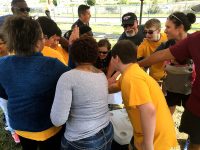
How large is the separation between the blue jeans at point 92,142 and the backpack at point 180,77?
1.32 meters

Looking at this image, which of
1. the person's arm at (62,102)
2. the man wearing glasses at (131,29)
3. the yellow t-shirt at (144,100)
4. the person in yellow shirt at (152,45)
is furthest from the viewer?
the man wearing glasses at (131,29)

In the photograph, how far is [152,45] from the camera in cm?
369

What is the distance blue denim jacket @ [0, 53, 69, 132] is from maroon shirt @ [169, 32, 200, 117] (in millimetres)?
1113

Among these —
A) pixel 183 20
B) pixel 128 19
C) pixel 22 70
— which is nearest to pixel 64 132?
pixel 22 70

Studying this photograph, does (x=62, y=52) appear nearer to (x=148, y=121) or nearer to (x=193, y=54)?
(x=193, y=54)

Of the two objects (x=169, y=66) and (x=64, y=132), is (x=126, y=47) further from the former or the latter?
(x=169, y=66)

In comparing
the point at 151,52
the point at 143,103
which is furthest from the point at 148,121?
the point at 151,52

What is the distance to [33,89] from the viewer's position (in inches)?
66.8

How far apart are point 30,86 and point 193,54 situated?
4.62ft

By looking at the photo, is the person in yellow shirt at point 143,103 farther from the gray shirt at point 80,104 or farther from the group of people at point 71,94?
the gray shirt at point 80,104

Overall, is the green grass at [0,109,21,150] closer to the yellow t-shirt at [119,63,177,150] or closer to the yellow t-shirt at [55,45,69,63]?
the yellow t-shirt at [55,45,69,63]

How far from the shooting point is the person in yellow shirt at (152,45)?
358 centimetres

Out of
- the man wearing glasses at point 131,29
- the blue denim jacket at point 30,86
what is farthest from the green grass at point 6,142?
the man wearing glasses at point 131,29

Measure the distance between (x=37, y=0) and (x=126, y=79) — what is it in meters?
37.4
